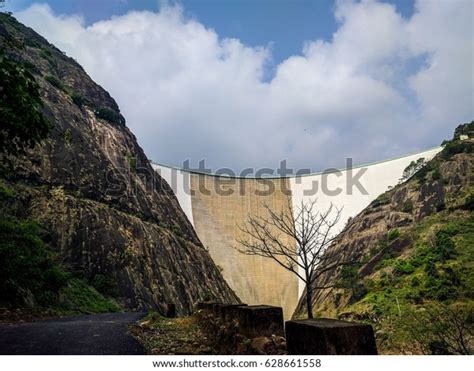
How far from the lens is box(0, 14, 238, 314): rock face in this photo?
25.1m

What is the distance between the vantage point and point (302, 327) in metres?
2.87

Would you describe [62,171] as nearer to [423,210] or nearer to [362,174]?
[423,210]

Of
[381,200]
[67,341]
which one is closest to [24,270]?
[67,341]

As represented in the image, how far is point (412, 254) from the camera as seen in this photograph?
110ft

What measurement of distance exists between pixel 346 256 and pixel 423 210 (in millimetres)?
9326

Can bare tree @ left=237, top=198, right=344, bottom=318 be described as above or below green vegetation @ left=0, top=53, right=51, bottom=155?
below

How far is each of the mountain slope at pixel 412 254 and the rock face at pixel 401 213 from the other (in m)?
0.09

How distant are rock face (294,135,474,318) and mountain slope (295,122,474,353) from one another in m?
0.09

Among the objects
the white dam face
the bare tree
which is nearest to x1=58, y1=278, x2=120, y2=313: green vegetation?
the bare tree

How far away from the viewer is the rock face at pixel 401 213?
37000mm

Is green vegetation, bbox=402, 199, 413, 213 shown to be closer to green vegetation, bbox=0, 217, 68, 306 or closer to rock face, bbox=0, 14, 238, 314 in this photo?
rock face, bbox=0, 14, 238, 314

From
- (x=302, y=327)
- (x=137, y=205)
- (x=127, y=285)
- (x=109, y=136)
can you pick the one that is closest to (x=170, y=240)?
(x=137, y=205)

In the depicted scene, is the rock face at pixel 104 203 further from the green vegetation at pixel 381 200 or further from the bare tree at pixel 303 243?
the green vegetation at pixel 381 200

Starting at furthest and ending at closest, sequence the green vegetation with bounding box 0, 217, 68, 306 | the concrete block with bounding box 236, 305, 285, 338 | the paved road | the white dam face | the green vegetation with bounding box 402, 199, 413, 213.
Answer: the white dam face → the green vegetation with bounding box 402, 199, 413, 213 → the green vegetation with bounding box 0, 217, 68, 306 → the paved road → the concrete block with bounding box 236, 305, 285, 338
